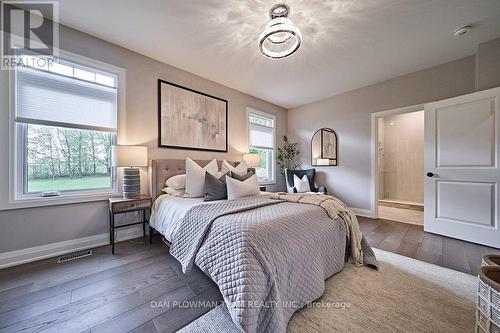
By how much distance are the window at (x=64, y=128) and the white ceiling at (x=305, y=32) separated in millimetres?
618

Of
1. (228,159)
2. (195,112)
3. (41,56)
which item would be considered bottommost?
(228,159)

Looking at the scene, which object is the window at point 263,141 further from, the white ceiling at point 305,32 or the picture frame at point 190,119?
the white ceiling at point 305,32

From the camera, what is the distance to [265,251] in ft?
3.86

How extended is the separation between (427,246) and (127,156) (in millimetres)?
4028

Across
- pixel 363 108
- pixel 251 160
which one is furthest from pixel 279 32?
pixel 363 108

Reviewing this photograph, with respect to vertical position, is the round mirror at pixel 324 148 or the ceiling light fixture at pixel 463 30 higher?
the ceiling light fixture at pixel 463 30

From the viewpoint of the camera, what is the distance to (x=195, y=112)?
3264mm

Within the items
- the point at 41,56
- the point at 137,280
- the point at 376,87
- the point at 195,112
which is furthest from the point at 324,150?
the point at 41,56

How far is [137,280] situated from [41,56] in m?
2.65

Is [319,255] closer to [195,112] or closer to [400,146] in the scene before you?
[195,112]

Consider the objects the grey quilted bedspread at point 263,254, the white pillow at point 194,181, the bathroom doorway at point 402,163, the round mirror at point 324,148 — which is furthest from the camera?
the bathroom doorway at point 402,163

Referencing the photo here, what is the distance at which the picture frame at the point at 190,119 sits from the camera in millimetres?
2936

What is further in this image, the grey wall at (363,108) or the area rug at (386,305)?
the grey wall at (363,108)

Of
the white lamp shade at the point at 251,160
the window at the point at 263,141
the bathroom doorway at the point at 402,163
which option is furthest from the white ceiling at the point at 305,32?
the bathroom doorway at the point at 402,163
